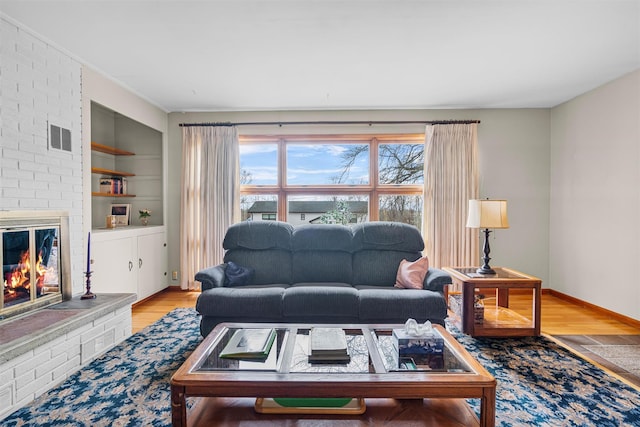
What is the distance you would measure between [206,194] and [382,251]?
2.55 meters

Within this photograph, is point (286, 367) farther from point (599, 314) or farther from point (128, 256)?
point (599, 314)

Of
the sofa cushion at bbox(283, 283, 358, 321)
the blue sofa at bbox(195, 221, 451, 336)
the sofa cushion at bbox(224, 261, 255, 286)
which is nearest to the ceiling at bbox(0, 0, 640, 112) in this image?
the blue sofa at bbox(195, 221, 451, 336)

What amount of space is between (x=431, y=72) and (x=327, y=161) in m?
1.77

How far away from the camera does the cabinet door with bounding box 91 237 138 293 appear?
3.18m

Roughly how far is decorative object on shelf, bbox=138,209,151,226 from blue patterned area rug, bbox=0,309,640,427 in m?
1.95

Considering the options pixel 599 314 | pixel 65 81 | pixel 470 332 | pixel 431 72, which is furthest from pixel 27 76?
pixel 599 314

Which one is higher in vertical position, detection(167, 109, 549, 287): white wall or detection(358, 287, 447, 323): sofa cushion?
detection(167, 109, 549, 287): white wall

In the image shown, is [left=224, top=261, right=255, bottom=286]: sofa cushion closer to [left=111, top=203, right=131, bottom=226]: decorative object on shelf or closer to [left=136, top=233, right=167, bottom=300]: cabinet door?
[left=136, top=233, right=167, bottom=300]: cabinet door

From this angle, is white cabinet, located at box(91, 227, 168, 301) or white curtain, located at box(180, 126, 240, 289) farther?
white curtain, located at box(180, 126, 240, 289)

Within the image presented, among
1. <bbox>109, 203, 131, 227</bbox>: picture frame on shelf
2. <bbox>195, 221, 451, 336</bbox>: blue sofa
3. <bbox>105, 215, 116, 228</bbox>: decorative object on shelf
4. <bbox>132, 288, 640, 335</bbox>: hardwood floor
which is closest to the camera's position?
<bbox>195, 221, 451, 336</bbox>: blue sofa

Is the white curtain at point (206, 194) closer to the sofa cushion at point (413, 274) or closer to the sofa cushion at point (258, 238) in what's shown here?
the sofa cushion at point (258, 238)

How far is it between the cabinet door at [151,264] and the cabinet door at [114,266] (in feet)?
0.39

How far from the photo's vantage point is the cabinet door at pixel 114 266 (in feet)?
10.4

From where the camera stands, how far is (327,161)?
447 centimetres
